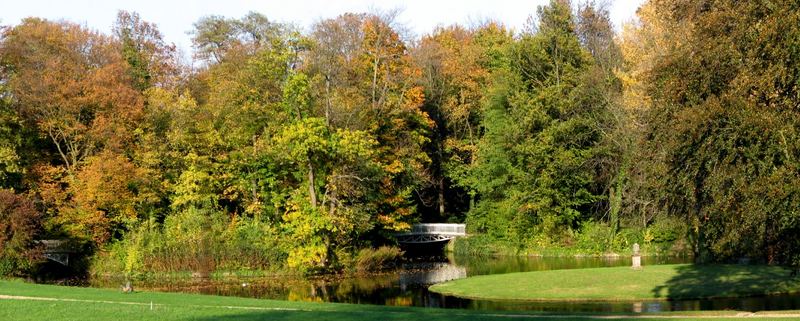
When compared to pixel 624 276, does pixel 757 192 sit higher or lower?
higher

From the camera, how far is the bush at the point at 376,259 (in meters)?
47.0

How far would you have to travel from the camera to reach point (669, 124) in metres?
22.7

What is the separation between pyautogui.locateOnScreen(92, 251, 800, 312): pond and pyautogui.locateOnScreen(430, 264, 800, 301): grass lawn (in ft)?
2.90

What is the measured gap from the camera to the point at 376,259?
158 ft

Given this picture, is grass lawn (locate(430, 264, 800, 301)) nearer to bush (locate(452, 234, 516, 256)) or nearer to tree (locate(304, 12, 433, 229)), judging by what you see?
tree (locate(304, 12, 433, 229))

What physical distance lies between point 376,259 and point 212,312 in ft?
82.5

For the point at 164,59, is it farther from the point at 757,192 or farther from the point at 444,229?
the point at 757,192

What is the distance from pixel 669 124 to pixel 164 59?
57.6m

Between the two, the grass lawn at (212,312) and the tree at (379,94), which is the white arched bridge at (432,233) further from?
the grass lawn at (212,312)

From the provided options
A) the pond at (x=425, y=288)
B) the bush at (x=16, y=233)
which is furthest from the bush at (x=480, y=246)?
the bush at (x=16, y=233)

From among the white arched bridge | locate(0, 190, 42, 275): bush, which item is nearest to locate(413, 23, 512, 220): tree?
the white arched bridge

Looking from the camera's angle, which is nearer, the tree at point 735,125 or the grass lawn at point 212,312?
the tree at point 735,125

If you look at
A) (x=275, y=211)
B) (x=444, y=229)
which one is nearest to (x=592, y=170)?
(x=444, y=229)

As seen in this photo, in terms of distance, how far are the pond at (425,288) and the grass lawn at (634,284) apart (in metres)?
0.88
